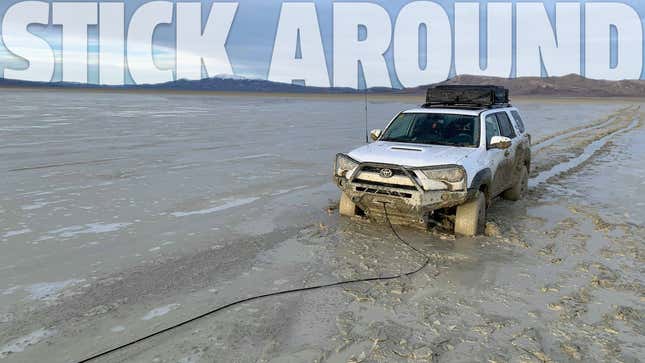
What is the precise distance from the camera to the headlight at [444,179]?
6.42 m

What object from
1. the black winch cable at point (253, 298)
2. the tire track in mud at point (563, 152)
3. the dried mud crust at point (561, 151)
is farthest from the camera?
the dried mud crust at point (561, 151)

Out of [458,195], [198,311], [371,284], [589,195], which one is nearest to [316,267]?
[371,284]

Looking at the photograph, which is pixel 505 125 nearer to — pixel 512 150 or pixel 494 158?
pixel 512 150

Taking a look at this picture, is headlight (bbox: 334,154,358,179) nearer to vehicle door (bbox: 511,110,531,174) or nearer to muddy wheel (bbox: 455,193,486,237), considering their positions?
muddy wheel (bbox: 455,193,486,237)

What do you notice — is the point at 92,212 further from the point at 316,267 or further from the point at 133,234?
the point at 316,267

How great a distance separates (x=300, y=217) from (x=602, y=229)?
14.9ft

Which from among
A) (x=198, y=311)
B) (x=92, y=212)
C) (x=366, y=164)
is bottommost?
(x=198, y=311)

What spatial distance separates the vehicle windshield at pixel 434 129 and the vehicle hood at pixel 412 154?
302mm

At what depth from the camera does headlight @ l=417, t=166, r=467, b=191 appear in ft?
21.1

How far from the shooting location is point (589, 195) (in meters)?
9.85

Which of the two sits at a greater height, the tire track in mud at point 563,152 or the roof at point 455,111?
the roof at point 455,111

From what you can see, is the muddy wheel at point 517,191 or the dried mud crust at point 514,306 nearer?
the dried mud crust at point 514,306

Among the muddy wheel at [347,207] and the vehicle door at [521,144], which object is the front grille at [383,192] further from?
the vehicle door at [521,144]

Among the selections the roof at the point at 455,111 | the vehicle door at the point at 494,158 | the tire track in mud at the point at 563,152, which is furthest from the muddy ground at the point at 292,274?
the tire track in mud at the point at 563,152
